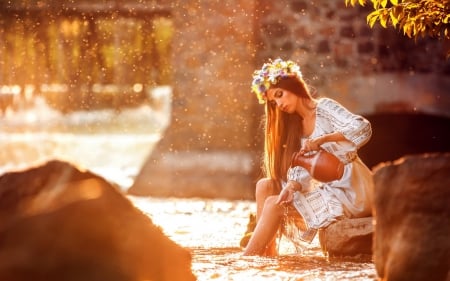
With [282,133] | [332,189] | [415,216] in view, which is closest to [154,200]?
[282,133]

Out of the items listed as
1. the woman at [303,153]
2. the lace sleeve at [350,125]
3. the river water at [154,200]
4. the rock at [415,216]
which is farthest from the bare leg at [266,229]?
the rock at [415,216]

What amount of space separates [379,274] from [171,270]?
917mm

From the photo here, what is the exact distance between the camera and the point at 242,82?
456 inches

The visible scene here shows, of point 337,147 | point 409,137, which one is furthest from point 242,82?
point 337,147

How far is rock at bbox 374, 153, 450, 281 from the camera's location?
4.36 m

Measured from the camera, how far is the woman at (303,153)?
631cm

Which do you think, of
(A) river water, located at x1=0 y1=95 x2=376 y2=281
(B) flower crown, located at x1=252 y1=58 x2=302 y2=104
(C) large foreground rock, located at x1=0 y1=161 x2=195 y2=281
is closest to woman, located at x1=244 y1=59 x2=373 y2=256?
(B) flower crown, located at x1=252 y1=58 x2=302 y2=104

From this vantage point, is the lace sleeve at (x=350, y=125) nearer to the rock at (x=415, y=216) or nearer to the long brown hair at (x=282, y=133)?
the long brown hair at (x=282, y=133)

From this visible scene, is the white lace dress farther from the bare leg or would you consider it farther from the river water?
the river water

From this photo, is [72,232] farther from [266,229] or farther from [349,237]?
[349,237]

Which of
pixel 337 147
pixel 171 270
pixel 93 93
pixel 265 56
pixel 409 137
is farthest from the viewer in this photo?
pixel 93 93

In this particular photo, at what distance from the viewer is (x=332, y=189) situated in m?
6.39

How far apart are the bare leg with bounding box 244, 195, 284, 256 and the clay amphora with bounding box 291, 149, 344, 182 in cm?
28

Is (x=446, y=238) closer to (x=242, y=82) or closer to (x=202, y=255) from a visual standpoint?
(x=202, y=255)
